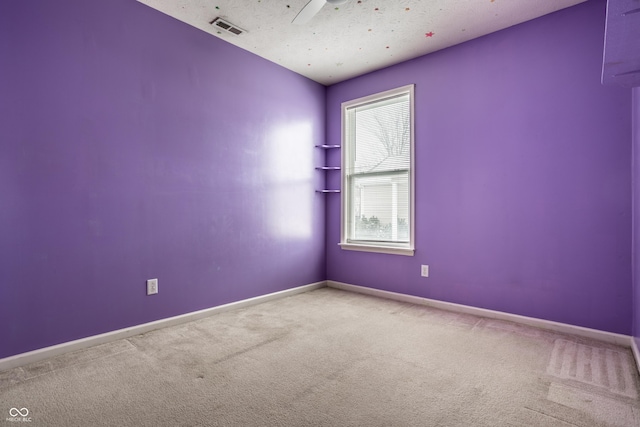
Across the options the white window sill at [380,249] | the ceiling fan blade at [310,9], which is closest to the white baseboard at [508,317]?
the white window sill at [380,249]

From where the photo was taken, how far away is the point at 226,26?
3.03 m

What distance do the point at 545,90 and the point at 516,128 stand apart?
36cm

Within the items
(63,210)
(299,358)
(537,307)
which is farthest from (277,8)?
(537,307)

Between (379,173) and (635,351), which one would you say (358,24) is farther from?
(635,351)

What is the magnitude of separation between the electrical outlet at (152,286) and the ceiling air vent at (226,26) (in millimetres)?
2298

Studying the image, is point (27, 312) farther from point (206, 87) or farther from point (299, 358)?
point (206, 87)

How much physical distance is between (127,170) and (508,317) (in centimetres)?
345

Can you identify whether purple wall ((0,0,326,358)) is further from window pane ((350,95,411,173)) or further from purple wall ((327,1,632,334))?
purple wall ((327,1,632,334))

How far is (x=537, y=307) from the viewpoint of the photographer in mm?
2855

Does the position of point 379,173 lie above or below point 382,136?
below

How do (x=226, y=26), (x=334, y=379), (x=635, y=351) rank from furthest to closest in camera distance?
(x=226, y=26)
(x=635, y=351)
(x=334, y=379)

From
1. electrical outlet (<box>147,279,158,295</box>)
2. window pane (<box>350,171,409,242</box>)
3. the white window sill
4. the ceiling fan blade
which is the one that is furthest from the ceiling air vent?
the white window sill

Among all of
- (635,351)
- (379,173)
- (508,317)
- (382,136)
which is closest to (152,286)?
(379,173)

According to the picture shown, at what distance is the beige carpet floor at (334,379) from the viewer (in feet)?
5.27
